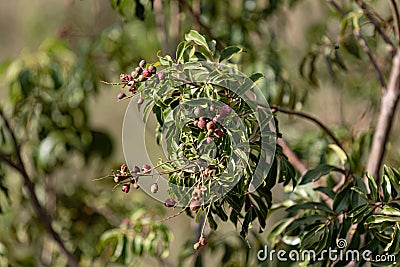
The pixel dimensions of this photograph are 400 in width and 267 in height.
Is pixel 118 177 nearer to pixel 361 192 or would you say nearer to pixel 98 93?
pixel 361 192

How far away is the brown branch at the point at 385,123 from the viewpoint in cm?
109

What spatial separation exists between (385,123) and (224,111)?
47 centimetres

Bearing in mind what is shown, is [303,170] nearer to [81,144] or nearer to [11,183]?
[81,144]

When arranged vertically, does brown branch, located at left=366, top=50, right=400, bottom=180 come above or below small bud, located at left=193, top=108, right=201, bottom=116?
below

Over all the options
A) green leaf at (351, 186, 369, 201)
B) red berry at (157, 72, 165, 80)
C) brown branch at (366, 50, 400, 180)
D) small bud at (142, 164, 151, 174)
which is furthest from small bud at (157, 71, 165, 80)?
brown branch at (366, 50, 400, 180)

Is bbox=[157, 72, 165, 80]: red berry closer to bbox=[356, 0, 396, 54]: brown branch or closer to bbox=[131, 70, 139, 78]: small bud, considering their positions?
bbox=[131, 70, 139, 78]: small bud

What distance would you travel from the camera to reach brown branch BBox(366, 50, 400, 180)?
1.09 m

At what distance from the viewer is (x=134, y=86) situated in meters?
0.75

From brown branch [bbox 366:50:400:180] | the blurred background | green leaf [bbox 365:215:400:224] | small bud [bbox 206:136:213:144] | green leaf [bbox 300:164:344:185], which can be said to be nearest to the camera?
small bud [bbox 206:136:213:144]

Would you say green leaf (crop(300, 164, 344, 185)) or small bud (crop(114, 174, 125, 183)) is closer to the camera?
small bud (crop(114, 174, 125, 183))

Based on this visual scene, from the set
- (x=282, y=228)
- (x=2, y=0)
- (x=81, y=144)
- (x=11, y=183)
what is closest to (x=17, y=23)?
(x=2, y=0)

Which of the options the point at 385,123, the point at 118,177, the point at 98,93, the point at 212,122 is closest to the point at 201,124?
the point at 212,122

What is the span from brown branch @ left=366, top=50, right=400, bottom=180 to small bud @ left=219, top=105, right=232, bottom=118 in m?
0.44

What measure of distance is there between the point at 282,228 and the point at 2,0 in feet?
11.5
